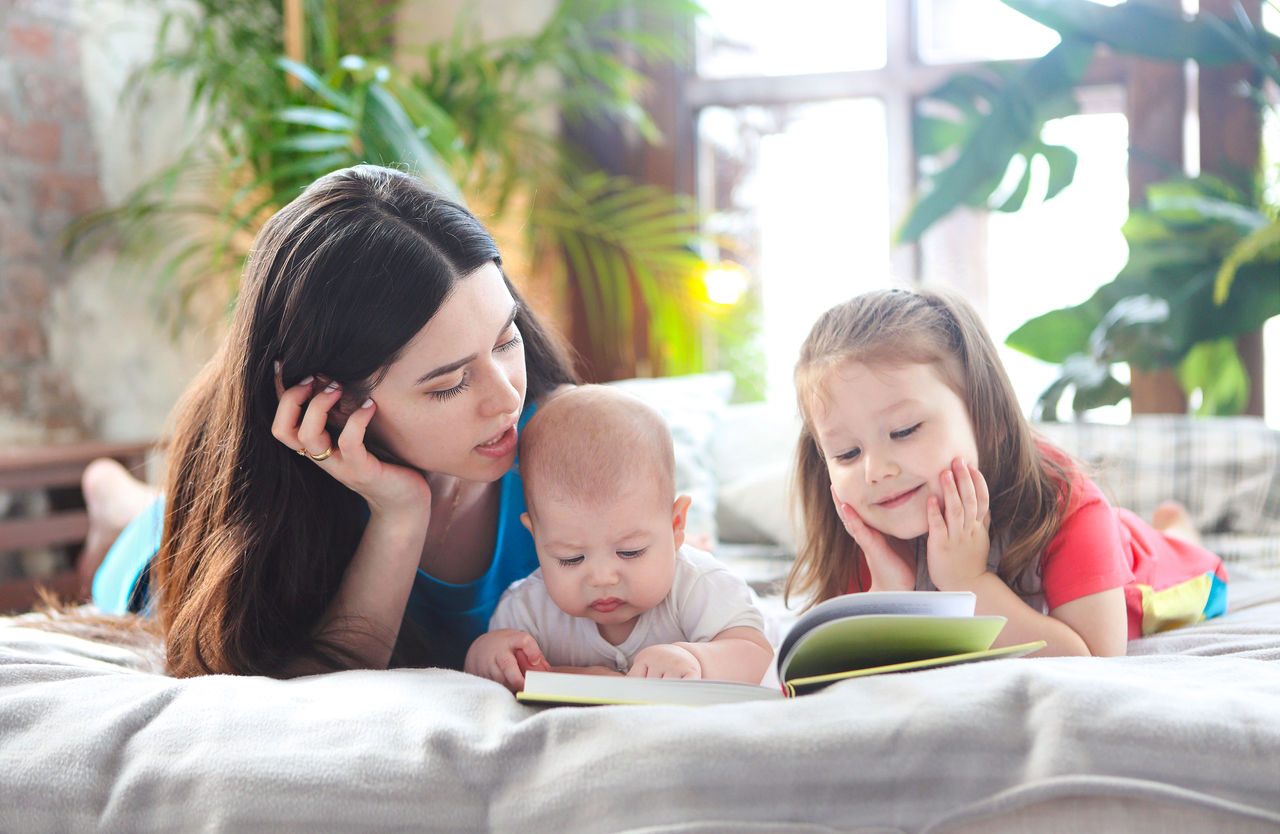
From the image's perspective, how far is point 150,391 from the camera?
300 cm

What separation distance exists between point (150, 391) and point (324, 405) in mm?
2211

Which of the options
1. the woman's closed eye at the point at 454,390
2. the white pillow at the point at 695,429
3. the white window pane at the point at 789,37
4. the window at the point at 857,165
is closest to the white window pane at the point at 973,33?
the window at the point at 857,165

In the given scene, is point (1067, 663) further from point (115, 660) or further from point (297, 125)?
point (297, 125)

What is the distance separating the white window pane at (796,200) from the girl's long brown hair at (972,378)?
7.29 feet

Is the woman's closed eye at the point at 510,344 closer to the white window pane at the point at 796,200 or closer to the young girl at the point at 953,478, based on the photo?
the young girl at the point at 953,478

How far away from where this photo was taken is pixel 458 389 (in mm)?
1101

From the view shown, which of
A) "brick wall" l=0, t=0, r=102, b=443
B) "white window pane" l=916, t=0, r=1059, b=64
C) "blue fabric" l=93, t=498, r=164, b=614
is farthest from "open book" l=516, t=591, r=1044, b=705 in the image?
"white window pane" l=916, t=0, r=1059, b=64

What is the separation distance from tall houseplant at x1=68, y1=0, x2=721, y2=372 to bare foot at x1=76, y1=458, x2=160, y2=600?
1.97ft

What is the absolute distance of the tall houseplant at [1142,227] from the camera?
7.91ft

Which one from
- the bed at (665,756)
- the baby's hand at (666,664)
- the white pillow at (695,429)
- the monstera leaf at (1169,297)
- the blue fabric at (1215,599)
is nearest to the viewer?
the bed at (665,756)

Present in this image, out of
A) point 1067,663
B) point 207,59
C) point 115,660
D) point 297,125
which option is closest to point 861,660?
point 1067,663

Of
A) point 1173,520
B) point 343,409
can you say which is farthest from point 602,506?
point 1173,520

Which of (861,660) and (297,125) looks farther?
(297,125)

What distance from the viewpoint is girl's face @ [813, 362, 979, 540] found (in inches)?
44.4
